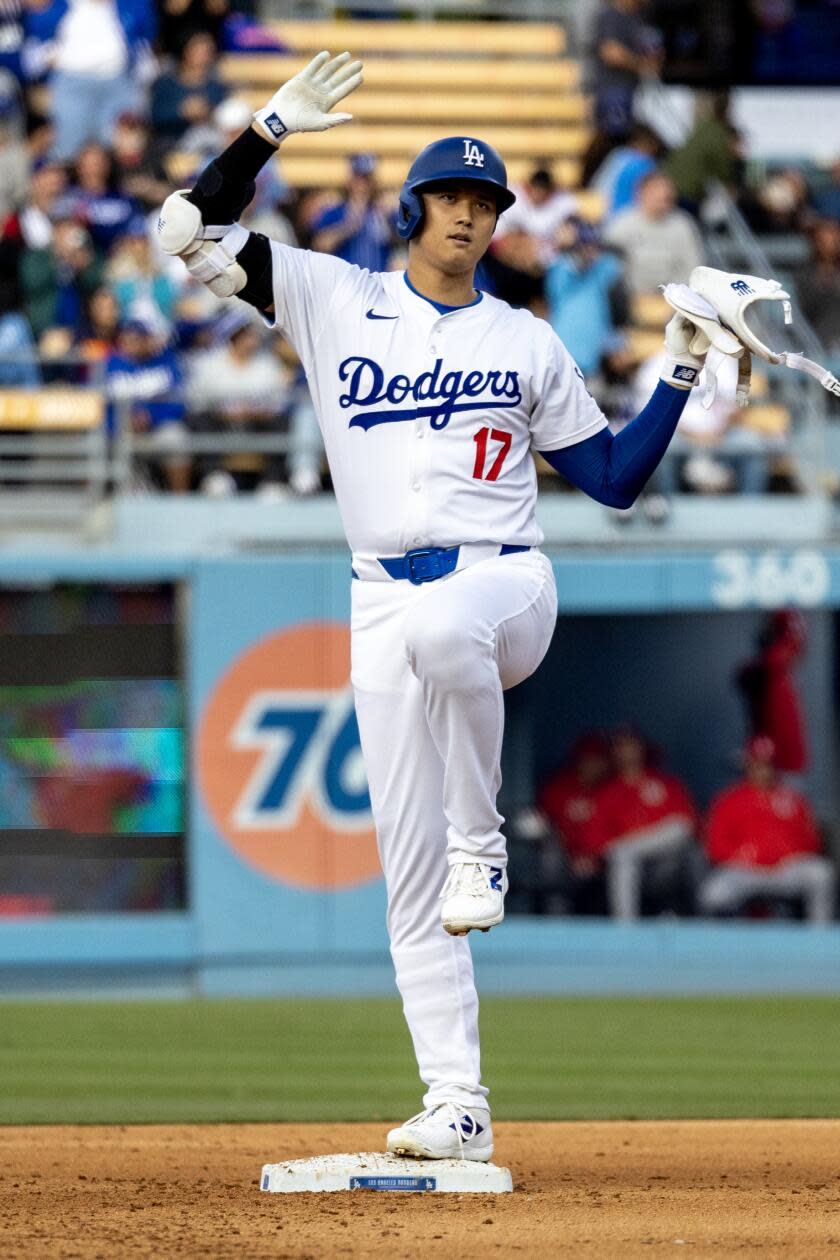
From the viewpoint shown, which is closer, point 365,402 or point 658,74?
point 365,402

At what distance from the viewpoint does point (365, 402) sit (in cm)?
468

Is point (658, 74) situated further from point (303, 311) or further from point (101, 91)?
point (303, 311)

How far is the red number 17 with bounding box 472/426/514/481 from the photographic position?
4.64 meters

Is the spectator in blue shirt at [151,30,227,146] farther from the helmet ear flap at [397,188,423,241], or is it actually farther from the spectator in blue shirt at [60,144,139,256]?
the helmet ear flap at [397,188,423,241]

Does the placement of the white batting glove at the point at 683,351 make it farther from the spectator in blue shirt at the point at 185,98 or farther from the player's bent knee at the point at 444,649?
the spectator in blue shirt at the point at 185,98

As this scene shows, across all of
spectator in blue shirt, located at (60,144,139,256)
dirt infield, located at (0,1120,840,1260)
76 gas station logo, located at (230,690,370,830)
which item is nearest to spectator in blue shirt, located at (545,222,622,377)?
76 gas station logo, located at (230,690,370,830)

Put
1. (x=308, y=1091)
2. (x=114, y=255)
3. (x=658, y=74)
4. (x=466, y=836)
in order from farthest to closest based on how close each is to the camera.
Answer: (x=658, y=74)
(x=114, y=255)
(x=308, y=1091)
(x=466, y=836)

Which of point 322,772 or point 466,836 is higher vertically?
point 466,836

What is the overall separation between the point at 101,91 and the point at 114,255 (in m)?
1.68

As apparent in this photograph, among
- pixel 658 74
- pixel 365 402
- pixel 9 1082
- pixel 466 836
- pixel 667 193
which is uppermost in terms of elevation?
pixel 658 74

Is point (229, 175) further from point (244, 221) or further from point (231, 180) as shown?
point (244, 221)

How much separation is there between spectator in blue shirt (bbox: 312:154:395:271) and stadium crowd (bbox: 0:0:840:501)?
0.01 metres

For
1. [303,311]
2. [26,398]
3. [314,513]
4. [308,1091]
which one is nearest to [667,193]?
[314,513]

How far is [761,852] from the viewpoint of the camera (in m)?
12.3
